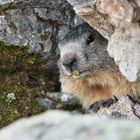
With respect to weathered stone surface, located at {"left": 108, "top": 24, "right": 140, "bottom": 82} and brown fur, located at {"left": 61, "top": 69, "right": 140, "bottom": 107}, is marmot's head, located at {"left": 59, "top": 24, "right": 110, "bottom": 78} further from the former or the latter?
weathered stone surface, located at {"left": 108, "top": 24, "right": 140, "bottom": 82}

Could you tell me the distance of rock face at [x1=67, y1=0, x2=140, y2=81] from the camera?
3926 mm

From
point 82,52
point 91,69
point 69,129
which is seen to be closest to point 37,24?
point 82,52

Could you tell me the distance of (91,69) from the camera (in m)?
5.33

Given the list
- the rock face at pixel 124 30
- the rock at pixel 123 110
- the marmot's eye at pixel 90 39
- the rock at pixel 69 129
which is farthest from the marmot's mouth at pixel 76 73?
the rock at pixel 69 129

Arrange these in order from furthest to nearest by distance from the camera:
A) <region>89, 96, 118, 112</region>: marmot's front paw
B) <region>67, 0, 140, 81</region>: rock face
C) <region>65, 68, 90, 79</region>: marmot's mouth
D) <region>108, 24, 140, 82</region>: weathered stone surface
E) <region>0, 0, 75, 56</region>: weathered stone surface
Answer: <region>0, 0, 75, 56</region>: weathered stone surface < <region>89, 96, 118, 112</region>: marmot's front paw < <region>65, 68, 90, 79</region>: marmot's mouth < <region>108, 24, 140, 82</region>: weathered stone surface < <region>67, 0, 140, 81</region>: rock face

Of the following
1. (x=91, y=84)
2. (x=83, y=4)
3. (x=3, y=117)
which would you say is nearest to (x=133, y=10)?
(x=83, y=4)

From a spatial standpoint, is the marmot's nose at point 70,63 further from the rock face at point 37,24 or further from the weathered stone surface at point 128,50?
the rock face at point 37,24

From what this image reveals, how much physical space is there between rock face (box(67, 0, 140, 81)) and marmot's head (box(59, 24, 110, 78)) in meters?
0.66

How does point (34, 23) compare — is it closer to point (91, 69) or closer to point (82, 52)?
point (82, 52)

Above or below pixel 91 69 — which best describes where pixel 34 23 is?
above

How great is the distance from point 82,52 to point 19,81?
129cm

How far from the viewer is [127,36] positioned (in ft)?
13.7

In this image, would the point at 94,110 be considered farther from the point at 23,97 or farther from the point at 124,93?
the point at 23,97

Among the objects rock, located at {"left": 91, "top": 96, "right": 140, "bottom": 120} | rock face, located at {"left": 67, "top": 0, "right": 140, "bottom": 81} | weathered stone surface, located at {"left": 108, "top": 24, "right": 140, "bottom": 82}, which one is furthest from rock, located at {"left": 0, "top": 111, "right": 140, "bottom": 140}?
rock, located at {"left": 91, "top": 96, "right": 140, "bottom": 120}
